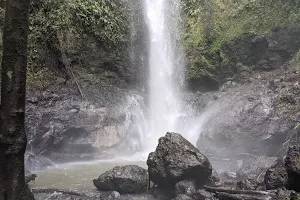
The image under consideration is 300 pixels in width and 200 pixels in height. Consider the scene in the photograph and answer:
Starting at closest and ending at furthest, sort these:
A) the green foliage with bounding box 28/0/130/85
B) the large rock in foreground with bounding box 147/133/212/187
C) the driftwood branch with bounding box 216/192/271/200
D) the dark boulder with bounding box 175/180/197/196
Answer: the driftwood branch with bounding box 216/192/271/200 < the dark boulder with bounding box 175/180/197/196 < the large rock in foreground with bounding box 147/133/212/187 < the green foliage with bounding box 28/0/130/85

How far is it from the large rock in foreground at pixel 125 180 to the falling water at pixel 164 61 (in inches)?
278

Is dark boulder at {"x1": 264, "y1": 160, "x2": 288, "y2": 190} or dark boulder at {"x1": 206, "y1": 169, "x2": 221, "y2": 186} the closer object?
dark boulder at {"x1": 264, "y1": 160, "x2": 288, "y2": 190}

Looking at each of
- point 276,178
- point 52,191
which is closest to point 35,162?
point 52,191

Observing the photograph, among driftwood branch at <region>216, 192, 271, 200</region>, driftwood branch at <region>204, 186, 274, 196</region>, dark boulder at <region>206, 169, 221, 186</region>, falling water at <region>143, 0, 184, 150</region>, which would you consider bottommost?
driftwood branch at <region>216, 192, 271, 200</region>

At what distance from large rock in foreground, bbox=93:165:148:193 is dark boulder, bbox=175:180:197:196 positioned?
0.83m

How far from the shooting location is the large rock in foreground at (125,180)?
22.9 feet

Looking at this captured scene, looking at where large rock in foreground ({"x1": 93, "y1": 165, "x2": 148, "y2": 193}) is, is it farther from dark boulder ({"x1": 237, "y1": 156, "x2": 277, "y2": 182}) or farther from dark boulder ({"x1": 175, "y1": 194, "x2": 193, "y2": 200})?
dark boulder ({"x1": 237, "y1": 156, "x2": 277, "y2": 182})

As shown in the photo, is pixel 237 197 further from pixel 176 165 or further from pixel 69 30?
pixel 69 30

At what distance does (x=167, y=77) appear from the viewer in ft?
52.9

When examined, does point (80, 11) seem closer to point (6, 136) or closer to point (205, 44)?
point (205, 44)

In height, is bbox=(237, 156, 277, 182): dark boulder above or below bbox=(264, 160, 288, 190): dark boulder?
above

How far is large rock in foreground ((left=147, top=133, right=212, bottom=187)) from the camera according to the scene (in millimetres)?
6820

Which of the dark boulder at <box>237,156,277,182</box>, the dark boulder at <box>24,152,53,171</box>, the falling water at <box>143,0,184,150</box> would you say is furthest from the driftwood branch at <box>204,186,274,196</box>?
the falling water at <box>143,0,184,150</box>

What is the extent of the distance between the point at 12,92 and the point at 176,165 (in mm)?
3883
